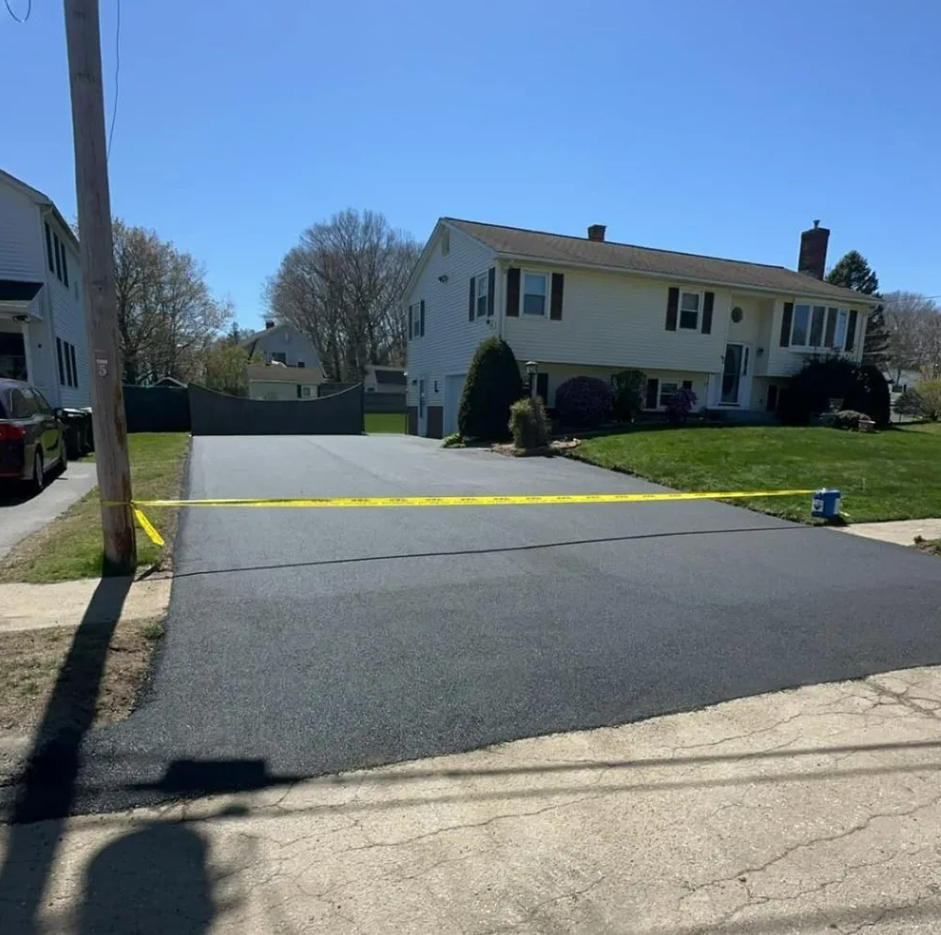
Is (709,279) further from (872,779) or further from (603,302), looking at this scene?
(872,779)

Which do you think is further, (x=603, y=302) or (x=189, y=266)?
(x=189, y=266)

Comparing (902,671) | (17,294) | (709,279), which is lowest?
(902,671)

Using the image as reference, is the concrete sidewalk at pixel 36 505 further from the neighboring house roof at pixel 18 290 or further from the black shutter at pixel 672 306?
the black shutter at pixel 672 306

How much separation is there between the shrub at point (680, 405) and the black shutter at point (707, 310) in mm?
3291

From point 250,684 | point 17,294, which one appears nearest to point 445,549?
point 250,684

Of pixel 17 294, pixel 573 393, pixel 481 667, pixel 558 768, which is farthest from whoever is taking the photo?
pixel 573 393

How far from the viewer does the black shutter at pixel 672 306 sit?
70.5ft

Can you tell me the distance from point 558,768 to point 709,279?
21676 mm

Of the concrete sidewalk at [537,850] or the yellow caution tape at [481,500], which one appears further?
the yellow caution tape at [481,500]

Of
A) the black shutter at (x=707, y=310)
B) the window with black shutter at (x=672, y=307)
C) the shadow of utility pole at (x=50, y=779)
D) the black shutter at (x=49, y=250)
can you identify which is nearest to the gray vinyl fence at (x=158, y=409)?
the black shutter at (x=49, y=250)

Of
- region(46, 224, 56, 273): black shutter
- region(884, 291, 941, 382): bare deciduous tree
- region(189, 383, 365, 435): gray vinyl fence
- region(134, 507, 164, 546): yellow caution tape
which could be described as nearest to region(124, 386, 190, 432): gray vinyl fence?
region(189, 383, 365, 435): gray vinyl fence

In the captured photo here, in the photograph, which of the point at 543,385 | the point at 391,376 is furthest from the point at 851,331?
the point at 391,376

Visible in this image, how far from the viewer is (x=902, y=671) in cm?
393

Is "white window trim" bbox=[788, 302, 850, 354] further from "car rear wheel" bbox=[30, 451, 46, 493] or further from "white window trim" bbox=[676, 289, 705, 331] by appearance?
"car rear wheel" bbox=[30, 451, 46, 493]
